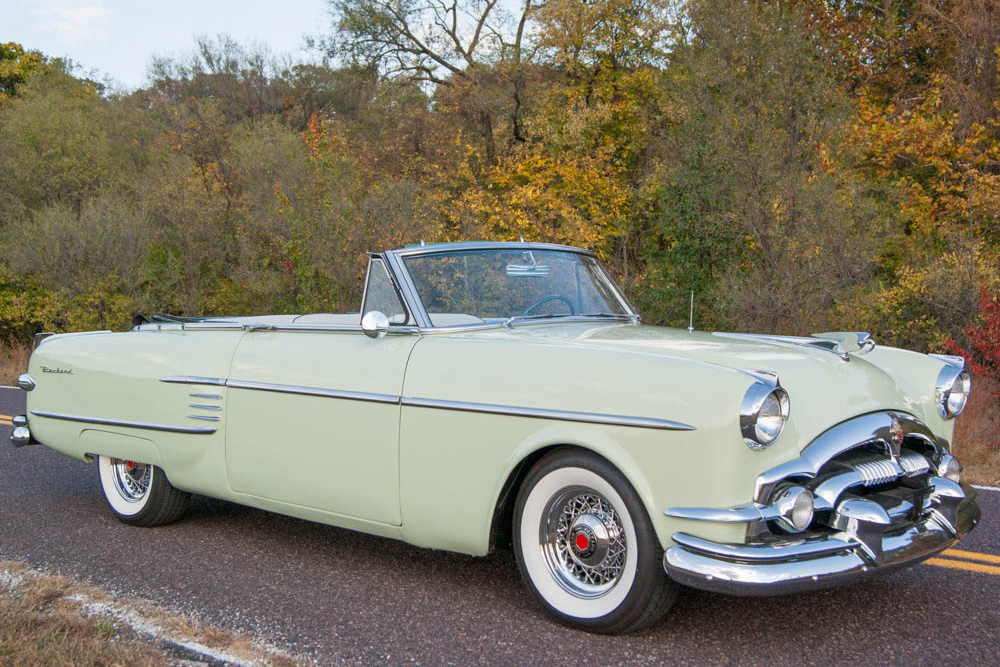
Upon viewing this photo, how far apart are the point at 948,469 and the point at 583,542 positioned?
1594mm

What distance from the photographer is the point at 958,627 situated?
136 inches

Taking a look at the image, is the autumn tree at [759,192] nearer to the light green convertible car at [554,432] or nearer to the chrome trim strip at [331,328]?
the light green convertible car at [554,432]

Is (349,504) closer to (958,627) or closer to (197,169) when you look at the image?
(958,627)

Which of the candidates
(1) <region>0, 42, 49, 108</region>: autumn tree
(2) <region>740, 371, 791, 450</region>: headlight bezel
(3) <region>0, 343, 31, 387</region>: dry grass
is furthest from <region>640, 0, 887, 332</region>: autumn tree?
(1) <region>0, 42, 49, 108</region>: autumn tree

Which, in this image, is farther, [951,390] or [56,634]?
[951,390]

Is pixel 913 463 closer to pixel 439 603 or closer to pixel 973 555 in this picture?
pixel 973 555

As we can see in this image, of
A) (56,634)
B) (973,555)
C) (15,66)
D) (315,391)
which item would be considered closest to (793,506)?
(973,555)

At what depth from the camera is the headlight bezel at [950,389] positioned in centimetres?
405

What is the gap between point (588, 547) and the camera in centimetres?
346

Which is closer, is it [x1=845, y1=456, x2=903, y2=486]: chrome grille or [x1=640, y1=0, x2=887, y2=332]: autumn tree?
[x1=845, y1=456, x2=903, y2=486]: chrome grille

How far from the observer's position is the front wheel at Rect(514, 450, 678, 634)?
3260 millimetres

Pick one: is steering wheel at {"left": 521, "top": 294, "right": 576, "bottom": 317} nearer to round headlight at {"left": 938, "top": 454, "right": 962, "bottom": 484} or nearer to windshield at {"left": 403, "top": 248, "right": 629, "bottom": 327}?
windshield at {"left": 403, "top": 248, "right": 629, "bottom": 327}

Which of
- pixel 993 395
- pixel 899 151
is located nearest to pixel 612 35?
pixel 899 151

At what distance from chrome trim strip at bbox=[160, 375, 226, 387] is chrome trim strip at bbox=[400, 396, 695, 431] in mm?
1272
